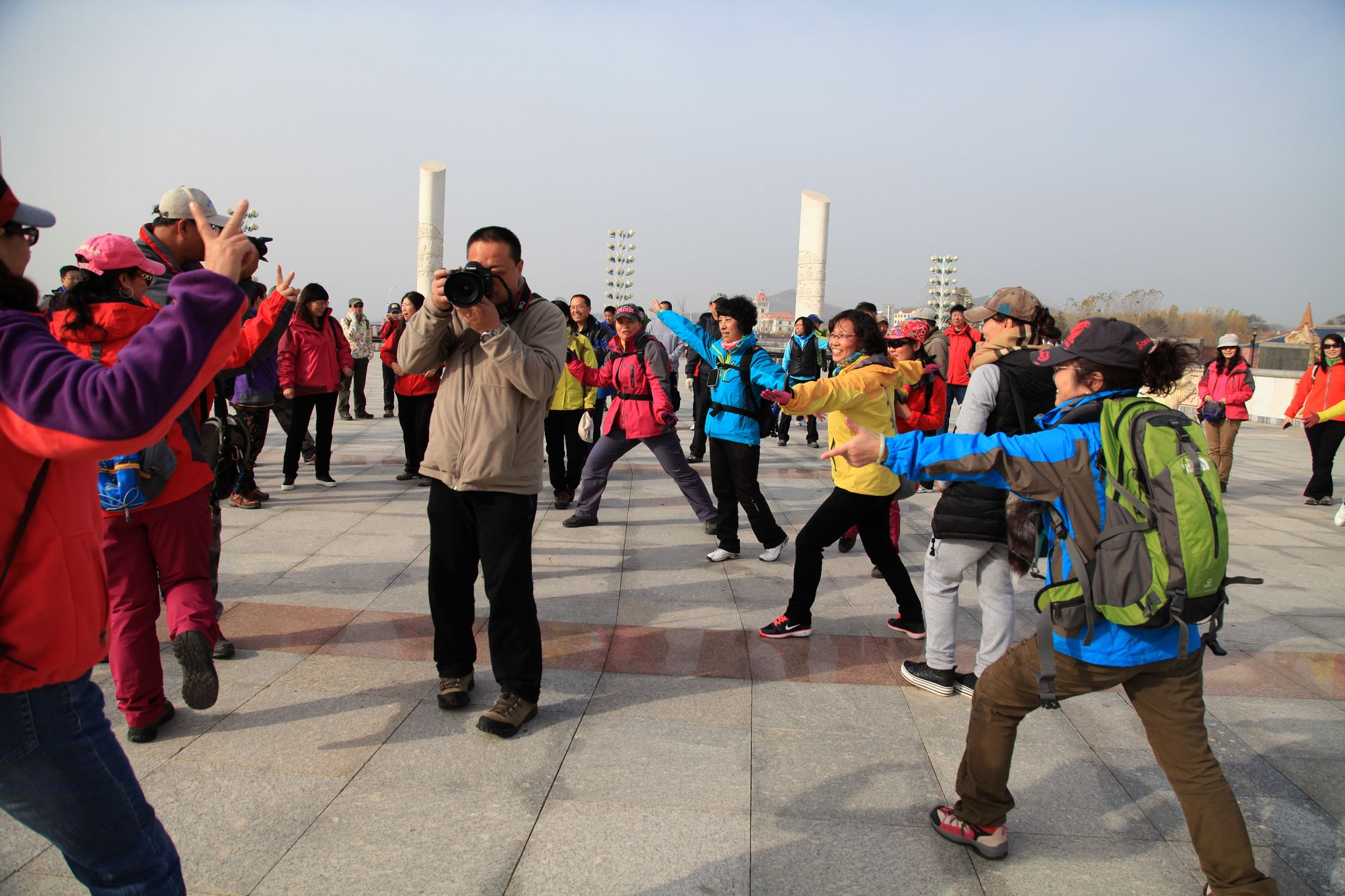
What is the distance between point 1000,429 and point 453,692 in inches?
104

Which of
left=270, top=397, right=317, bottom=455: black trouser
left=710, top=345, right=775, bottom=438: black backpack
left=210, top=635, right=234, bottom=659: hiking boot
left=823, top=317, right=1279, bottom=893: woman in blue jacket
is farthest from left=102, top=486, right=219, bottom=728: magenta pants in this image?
left=270, top=397, right=317, bottom=455: black trouser

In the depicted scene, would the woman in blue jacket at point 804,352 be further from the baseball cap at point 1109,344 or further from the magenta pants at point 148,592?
the magenta pants at point 148,592

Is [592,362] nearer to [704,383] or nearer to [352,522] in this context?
[704,383]

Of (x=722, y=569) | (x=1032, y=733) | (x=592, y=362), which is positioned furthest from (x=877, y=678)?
(x=592, y=362)

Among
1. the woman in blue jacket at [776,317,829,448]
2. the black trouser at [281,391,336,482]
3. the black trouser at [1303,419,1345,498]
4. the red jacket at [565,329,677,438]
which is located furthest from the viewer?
the woman in blue jacket at [776,317,829,448]

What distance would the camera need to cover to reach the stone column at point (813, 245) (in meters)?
31.6

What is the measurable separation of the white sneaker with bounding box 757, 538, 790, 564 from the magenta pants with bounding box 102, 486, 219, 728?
12.6ft

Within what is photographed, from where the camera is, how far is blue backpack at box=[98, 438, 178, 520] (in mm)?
3117

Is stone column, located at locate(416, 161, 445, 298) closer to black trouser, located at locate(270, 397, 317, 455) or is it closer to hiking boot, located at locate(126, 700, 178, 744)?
black trouser, located at locate(270, 397, 317, 455)

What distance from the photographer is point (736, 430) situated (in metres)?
6.03

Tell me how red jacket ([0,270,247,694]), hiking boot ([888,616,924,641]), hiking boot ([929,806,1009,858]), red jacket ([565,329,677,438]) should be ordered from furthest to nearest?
red jacket ([565,329,677,438])
hiking boot ([888,616,924,641])
hiking boot ([929,806,1009,858])
red jacket ([0,270,247,694])

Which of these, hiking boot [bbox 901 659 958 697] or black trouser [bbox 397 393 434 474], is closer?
hiking boot [bbox 901 659 958 697]

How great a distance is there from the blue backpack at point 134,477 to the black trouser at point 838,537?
3.01 metres

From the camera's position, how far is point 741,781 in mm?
3131
